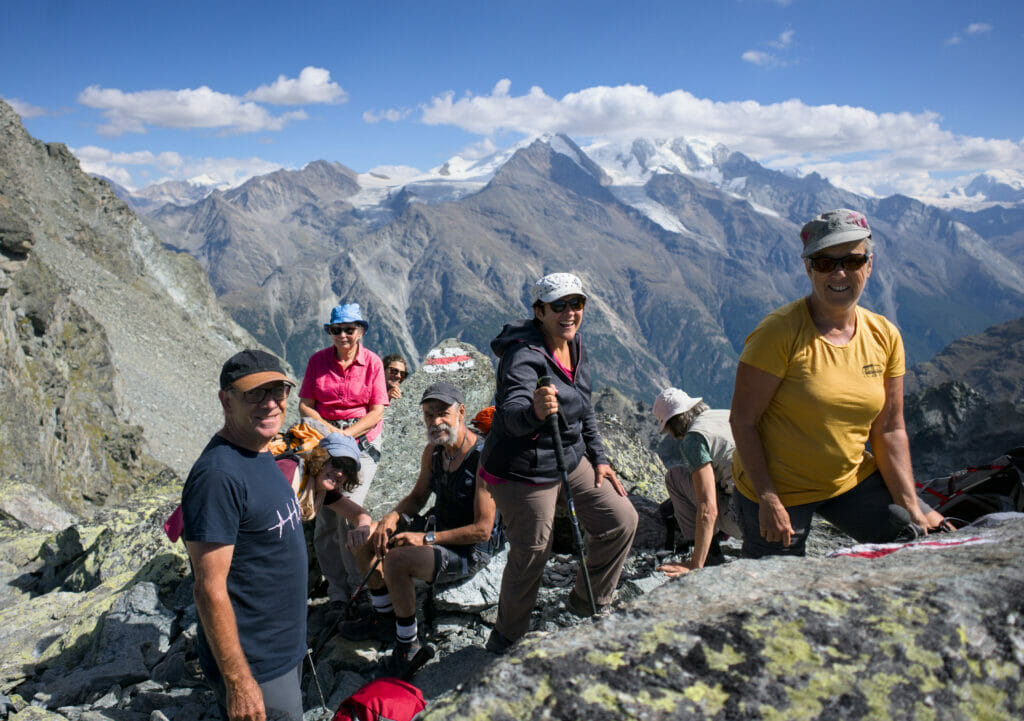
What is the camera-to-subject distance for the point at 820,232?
183 inches

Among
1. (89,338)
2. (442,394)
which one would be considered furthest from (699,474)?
(89,338)

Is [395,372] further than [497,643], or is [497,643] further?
[395,372]

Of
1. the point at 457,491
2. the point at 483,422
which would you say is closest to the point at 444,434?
the point at 457,491

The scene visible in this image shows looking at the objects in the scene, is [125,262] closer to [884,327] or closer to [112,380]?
[112,380]

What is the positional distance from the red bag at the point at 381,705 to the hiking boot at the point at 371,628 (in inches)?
107

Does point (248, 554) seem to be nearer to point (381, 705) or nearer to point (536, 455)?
point (381, 705)

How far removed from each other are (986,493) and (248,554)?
6711 millimetres

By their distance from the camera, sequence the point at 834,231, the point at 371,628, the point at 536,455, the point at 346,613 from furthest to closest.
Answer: the point at 346,613, the point at 371,628, the point at 536,455, the point at 834,231

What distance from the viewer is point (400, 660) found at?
6234 mm

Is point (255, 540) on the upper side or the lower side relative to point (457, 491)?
upper

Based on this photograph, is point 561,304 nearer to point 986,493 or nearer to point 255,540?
point 255,540

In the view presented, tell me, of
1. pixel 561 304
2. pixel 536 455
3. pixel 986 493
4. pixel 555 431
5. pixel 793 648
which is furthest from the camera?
pixel 986 493

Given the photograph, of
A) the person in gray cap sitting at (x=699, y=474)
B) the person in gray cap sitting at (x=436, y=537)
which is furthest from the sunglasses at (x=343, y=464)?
the person in gray cap sitting at (x=699, y=474)

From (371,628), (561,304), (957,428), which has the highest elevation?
(561,304)
